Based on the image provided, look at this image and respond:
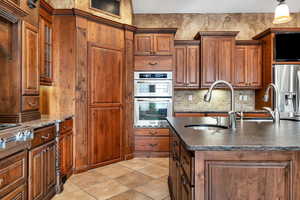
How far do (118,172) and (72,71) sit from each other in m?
1.74

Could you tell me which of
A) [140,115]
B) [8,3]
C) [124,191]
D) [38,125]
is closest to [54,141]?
[38,125]

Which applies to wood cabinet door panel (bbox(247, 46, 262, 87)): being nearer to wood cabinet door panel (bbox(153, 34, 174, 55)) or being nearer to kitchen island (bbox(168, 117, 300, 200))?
wood cabinet door panel (bbox(153, 34, 174, 55))

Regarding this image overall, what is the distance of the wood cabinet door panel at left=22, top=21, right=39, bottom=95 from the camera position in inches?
87.2

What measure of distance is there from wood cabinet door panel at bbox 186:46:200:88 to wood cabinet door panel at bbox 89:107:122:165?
176cm

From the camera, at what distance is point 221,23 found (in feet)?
15.6

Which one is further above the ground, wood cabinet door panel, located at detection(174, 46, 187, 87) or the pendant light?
the pendant light

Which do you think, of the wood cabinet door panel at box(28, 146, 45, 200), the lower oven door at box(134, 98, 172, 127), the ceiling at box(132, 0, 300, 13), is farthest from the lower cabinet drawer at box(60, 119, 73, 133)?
the ceiling at box(132, 0, 300, 13)

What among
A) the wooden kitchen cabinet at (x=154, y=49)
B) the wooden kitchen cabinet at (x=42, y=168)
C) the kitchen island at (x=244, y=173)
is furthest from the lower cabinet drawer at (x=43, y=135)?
the wooden kitchen cabinet at (x=154, y=49)

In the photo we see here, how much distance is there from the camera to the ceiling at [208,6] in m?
4.41

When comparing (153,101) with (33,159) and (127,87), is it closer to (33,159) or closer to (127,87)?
(127,87)

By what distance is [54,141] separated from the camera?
7.63 ft

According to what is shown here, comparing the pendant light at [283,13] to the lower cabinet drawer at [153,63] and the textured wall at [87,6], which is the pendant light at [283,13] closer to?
the lower cabinet drawer at [153,63]

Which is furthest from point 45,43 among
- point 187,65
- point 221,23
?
point 221,23

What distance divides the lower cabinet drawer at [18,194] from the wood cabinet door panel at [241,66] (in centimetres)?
423
